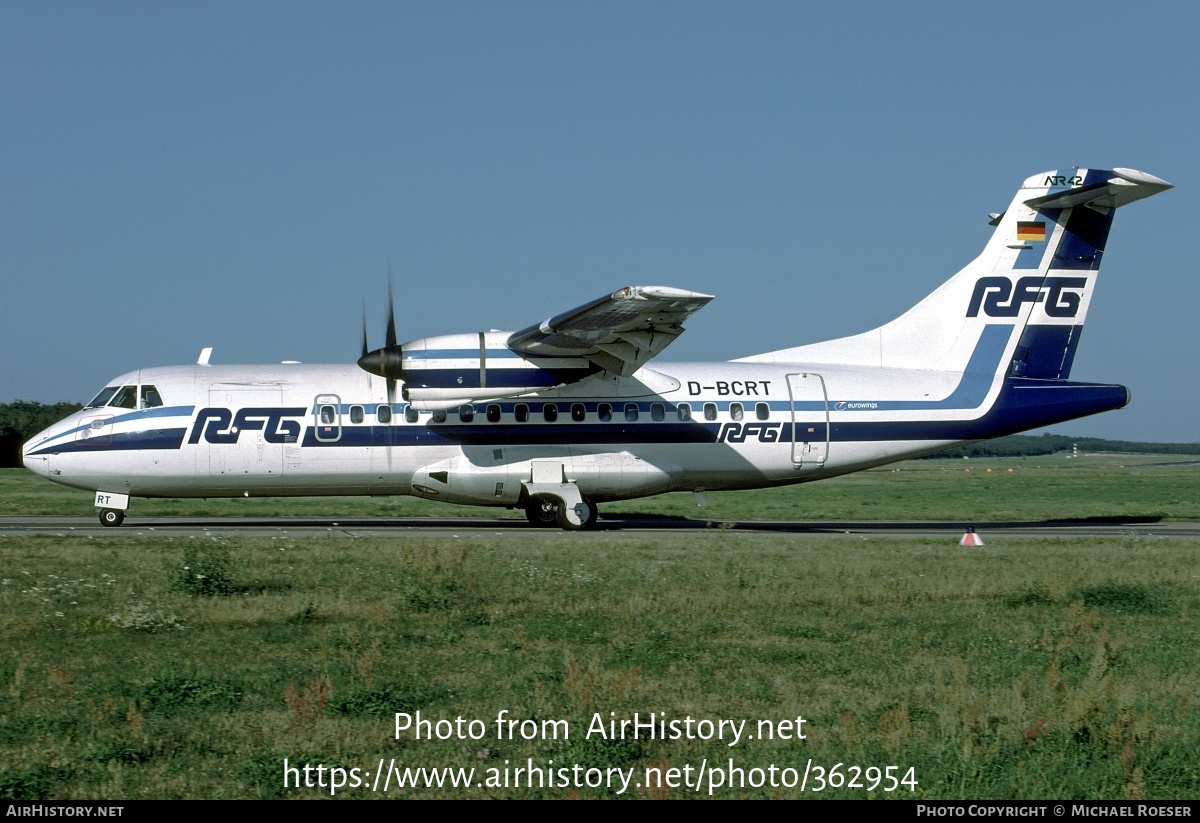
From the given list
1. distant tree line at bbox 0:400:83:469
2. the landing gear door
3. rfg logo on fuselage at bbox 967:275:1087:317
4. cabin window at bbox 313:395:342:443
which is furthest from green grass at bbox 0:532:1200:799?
distant tree line at bbox 0:400:83:469

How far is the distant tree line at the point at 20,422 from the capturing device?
56406 millimetres

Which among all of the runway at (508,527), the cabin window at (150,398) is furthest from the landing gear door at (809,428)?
the cabin window at (150,398)

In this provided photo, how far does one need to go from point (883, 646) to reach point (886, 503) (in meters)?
28.8

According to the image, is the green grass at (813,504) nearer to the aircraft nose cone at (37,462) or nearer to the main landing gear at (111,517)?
the main landing gear at (111,517)

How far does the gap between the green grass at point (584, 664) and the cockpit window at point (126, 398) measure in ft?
19.9

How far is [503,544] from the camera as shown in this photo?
19.8 meters

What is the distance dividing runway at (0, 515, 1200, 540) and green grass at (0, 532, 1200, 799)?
4869 mm

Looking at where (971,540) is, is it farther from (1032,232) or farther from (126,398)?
(126,398)

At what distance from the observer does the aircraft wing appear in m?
21.0

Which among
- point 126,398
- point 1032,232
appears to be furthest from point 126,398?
point 1032,232

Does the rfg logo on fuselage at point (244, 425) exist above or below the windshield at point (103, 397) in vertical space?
below
